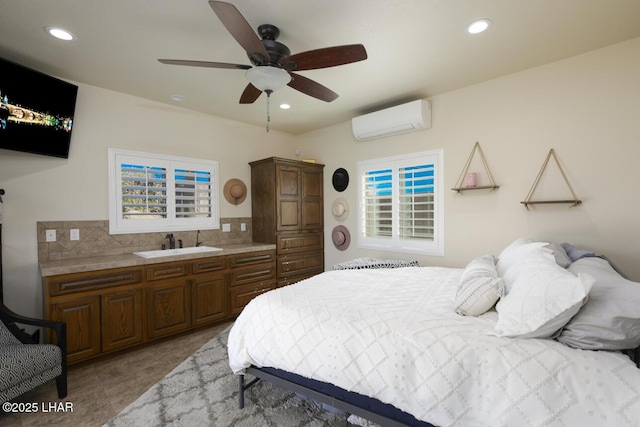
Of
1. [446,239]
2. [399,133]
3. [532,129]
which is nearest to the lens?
[532,129]

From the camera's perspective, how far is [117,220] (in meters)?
3.19

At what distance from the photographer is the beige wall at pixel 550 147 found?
2.35m

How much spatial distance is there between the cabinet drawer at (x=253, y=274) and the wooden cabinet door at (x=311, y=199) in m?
0.79

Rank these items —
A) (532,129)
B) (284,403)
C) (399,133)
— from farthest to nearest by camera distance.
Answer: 1. (399,133)
2. (532,129)
3. (284,403)

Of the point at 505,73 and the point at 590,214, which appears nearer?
the point at 590,214

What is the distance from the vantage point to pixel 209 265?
3324 millimetres

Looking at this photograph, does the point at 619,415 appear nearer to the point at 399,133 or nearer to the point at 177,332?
the point at 399,133

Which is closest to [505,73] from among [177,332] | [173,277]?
[173,277]

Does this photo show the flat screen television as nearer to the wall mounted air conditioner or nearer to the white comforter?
the white comforter

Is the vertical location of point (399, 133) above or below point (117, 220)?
above

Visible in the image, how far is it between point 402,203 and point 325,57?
2.28 m

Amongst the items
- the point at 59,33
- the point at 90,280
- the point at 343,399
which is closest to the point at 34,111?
the point at 59,33

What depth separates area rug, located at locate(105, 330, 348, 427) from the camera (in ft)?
6.07

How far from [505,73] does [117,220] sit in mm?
4337
